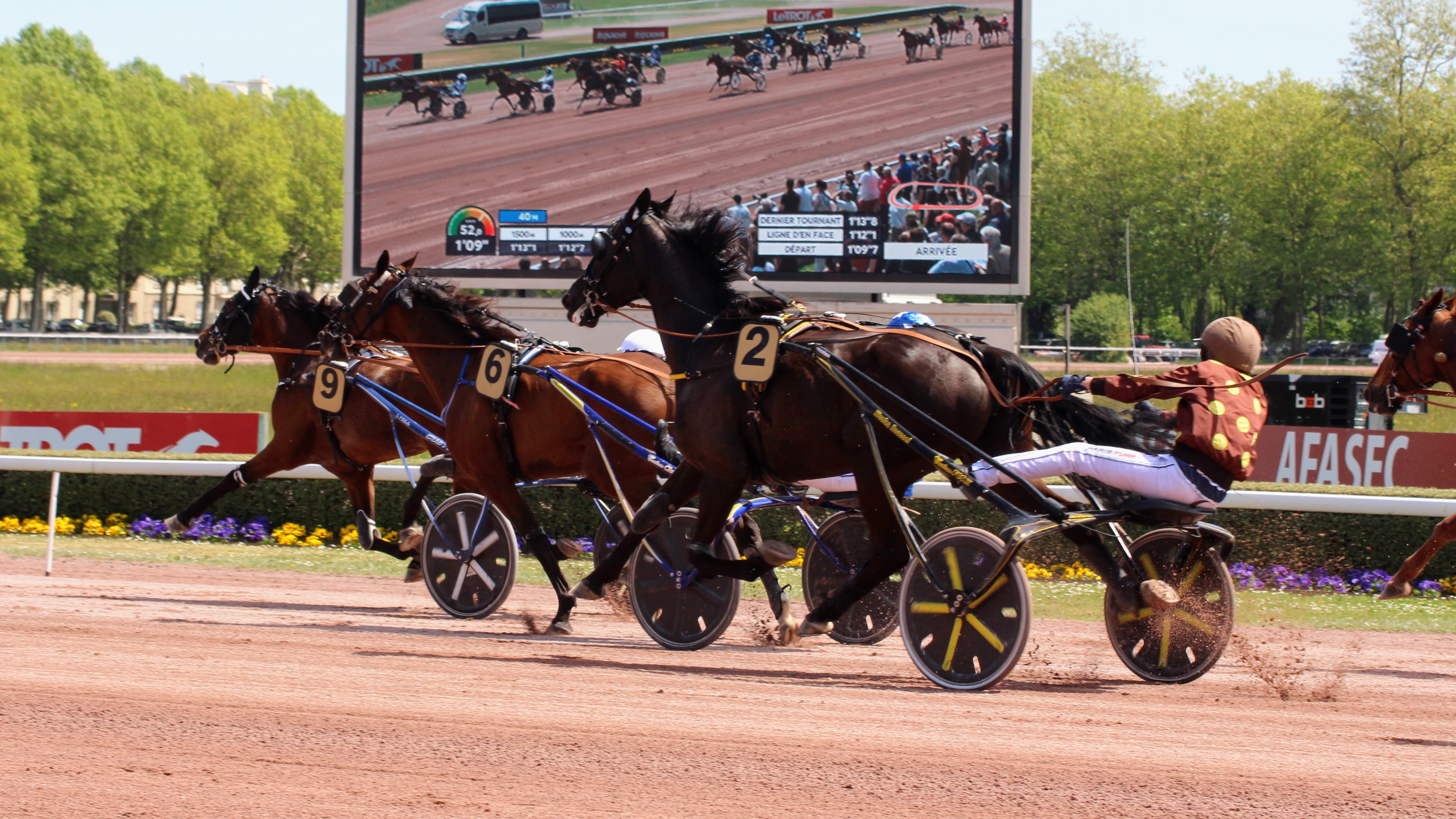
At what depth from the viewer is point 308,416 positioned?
9.10 metres

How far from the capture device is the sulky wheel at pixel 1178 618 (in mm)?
5219

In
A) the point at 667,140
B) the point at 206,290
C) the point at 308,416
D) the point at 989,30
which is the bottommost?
the point at 308,416

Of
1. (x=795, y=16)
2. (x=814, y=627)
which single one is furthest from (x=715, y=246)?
(x=795, y=16)

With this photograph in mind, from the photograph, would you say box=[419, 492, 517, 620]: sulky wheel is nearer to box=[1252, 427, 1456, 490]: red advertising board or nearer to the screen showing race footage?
box=[1252, 427, 1456, 490]: red advertising board

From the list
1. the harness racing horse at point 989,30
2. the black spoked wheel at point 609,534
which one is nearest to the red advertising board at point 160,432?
the black spoked wheel at point 609,534

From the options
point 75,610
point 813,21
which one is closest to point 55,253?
point 813,21

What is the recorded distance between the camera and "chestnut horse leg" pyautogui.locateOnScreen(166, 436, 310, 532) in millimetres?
9055

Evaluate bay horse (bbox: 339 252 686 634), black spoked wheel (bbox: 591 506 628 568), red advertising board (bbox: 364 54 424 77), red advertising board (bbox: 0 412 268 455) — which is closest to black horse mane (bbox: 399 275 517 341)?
bay horse (bbox: 339 252 686 634)

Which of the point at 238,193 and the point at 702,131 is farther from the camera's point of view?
the point at 238,193

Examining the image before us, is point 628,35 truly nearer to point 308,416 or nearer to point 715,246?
point 308,416

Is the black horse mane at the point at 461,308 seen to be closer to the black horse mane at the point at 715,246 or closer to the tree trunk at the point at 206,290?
the black horse mane at the point at 715,246

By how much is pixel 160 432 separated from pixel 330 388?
6201mm

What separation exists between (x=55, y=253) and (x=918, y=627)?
4405 centimetres

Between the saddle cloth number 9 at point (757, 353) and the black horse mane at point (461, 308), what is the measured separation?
91.3 inches
